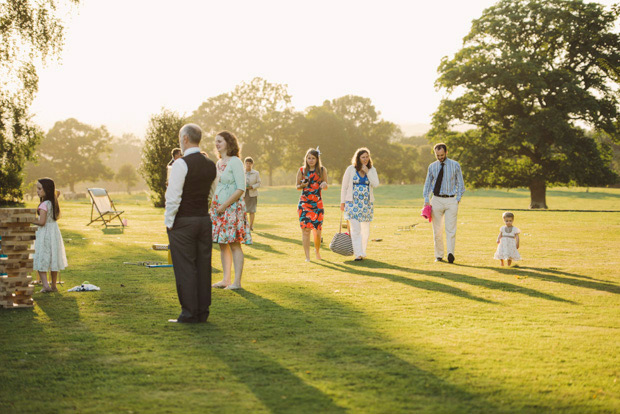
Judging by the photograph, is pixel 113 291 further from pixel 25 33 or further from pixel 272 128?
pixel 272 128

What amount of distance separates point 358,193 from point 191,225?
6116 millimetres

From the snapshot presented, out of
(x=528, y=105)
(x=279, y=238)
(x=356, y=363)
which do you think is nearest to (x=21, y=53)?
(x=279, y=238)

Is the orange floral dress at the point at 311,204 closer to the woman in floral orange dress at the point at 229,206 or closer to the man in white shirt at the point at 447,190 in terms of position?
the man in white shirt at the point at 447,190

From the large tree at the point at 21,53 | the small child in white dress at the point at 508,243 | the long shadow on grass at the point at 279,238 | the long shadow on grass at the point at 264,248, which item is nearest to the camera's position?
the small child in white dress at the point at 508,243

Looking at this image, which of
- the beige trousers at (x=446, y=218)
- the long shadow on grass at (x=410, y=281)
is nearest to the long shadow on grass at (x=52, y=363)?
the long shadow on grass at (x=410, y=281)

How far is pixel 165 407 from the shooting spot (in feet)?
13.8

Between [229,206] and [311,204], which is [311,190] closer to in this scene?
[311,204]

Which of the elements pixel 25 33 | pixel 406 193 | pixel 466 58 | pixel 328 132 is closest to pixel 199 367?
pixel 25 33

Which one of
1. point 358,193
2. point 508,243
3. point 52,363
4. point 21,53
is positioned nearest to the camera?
point 52,363

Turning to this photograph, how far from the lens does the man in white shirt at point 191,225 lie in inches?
260

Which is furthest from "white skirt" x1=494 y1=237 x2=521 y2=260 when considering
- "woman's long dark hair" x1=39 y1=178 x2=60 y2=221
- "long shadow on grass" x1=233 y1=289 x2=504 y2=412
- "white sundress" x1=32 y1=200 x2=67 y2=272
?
"woman's long dark hair" x1=39 y1=178 x2=60 y2=221

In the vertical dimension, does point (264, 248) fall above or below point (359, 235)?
below

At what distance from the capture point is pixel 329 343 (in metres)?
5.96

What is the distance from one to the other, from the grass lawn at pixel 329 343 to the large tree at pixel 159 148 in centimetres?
2879
